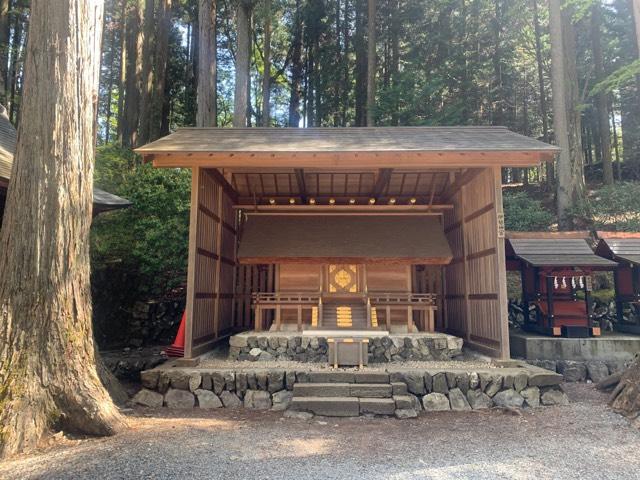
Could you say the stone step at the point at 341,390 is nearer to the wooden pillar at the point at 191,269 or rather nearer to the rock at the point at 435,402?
the rock at the point at 435,402

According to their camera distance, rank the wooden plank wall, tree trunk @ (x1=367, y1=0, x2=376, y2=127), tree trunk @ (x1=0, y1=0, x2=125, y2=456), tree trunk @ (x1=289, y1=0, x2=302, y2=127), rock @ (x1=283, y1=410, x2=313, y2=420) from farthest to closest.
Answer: tree trunk @ (x1=289, y1=0, x2=302, y2=127) < tree trunk @ (x1=367, y1=0, x2=376, y2=127) < the wooden plank wall < rock @ (x1=283, y1=410, x2=313, y2=420) < tree trunk @ (x1=0, y1=0, x2=125, y2=456)

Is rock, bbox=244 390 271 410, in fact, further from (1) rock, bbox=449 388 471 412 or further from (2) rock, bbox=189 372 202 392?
(1) rock, bbox=449 388 471 412

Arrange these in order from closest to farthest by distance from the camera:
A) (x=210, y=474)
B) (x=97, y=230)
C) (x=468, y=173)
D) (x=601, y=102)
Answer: (x=210, y=474) → (x=468, y=173) → (x=97, y=230) → (x=601, y=102)

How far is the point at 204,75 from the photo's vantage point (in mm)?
13234

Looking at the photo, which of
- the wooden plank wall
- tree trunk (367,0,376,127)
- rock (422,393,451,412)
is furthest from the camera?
tree trunk (367,0,376,127)

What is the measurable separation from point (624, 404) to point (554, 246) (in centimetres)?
389

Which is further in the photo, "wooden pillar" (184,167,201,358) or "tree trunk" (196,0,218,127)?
"tree trunk" (196,0,218,127)

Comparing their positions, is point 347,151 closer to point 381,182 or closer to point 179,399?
point 381,182

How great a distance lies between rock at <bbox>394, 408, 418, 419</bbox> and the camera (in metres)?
5.86

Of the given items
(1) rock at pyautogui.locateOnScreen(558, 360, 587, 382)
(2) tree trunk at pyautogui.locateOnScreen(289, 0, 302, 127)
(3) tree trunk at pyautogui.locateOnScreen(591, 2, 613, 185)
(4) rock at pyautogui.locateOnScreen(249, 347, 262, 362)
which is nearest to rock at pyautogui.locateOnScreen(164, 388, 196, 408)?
(4) rock at pyautogui.locateOnScreen(249, 347, 262, 362)

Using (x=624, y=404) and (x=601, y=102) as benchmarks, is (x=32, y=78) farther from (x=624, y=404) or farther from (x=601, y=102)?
(x=601, y=102)

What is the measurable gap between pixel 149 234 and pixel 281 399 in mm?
5627

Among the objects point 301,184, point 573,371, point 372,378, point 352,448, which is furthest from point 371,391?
point 301,184

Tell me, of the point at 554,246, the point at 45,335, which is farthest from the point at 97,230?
the point at 554,246
